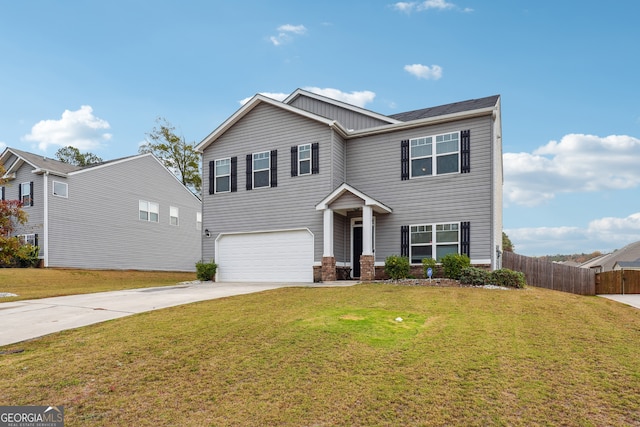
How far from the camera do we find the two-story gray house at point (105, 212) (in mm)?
23969

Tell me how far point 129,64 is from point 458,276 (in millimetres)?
17656

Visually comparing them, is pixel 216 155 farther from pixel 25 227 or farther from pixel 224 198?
pixel 25 227

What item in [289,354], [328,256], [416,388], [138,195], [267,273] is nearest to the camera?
[416,388]

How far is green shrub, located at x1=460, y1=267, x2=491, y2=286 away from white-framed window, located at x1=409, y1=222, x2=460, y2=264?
1.65m

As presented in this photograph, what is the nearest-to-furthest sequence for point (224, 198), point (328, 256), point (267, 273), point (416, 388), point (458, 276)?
point (416, 388) → point (458, 276) → point (328, 256) → point (267, 273) → point (224, 198)

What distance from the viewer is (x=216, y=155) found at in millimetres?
19656

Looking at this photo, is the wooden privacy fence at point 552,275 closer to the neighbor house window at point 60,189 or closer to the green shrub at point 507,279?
the green shrub at point 507,279

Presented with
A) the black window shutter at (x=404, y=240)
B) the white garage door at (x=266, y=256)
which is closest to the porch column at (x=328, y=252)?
the white garage door at (x=266, y=256)

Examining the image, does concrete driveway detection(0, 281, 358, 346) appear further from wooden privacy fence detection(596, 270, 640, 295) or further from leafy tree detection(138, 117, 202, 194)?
leafy tree detection(138, 117, 202, 194)

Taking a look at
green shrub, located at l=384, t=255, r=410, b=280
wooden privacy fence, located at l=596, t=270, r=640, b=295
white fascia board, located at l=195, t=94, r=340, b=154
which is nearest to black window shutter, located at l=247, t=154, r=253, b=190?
white fascia board, located at l=195, t=94, r=340, b=154

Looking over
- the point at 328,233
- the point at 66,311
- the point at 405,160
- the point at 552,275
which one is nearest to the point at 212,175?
the point at 328,233

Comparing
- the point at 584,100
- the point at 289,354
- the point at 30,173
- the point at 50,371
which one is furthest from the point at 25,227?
the point at 584,100

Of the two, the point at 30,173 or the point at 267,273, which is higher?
the point at 30,173

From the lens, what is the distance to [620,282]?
2027 centimetres
